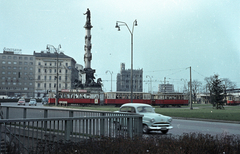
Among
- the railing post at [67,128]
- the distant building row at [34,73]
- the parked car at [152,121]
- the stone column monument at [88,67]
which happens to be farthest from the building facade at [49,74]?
the railing post at [67,128]

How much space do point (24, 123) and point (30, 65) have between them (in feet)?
425

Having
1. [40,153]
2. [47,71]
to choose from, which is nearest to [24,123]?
[40,153]

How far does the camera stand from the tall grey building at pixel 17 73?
12231 cm

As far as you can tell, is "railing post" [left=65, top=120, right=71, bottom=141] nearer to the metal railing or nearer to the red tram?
the metal railing

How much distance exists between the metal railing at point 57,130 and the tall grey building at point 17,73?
12136 centimetres

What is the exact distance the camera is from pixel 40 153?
5863mm

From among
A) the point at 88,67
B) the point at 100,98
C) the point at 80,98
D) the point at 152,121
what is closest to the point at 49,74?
the point at 88,67

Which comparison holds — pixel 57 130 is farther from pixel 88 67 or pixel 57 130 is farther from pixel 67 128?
pixel 88 67

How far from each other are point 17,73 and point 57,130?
128127 mm

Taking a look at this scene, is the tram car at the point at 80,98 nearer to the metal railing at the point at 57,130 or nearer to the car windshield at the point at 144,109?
the car windshield at the point at 144,109

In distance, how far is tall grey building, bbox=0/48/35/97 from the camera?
122 metres

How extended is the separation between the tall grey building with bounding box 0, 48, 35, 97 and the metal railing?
121 metres

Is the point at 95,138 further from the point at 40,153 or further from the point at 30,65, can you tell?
the point at 30,65

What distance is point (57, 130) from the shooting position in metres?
6.51
